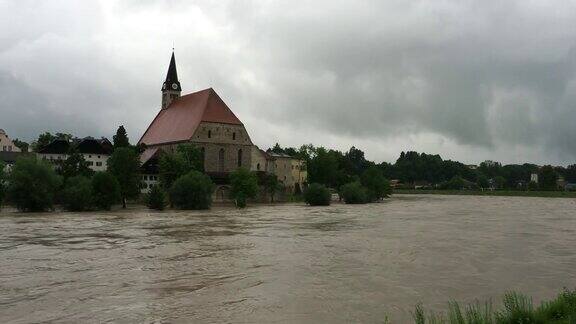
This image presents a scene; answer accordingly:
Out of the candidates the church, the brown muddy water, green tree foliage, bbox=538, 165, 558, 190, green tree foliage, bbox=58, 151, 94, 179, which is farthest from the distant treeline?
the brown muddy water

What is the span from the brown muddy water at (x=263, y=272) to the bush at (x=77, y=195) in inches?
623

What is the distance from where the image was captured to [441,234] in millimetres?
28609

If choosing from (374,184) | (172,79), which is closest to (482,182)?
(374,184)

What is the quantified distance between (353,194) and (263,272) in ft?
176

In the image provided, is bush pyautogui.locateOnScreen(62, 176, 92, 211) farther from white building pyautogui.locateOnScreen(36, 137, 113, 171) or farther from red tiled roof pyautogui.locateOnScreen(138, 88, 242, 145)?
red tiled roof pyautogui.locateOnScreen(138, 88, 242, 145)

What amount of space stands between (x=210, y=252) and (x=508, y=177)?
182656mm

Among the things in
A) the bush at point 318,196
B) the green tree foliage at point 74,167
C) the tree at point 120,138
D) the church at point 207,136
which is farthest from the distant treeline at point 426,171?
the green tree foliage at point 74,167

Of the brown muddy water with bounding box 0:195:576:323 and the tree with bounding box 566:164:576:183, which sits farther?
the tree with bounding box 566:164:576:183

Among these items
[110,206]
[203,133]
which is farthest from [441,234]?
[203,133]

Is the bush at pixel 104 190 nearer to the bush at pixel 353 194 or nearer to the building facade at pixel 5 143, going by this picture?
the bush at pixel 353 194

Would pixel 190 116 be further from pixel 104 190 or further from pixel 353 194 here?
pixel 104 190

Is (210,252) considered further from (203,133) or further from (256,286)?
(203,133)

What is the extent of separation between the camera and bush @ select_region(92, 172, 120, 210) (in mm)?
47969

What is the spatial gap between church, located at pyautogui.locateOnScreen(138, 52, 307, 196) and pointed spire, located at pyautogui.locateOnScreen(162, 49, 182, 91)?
5.14m
